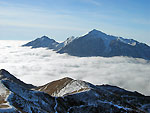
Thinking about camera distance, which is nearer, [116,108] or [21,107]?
[21,107]

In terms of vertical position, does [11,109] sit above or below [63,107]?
above

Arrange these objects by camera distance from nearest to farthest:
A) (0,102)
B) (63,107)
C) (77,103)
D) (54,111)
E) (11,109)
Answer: (11,109)
(0,102)
(54,111)
(63,107)
(77,103)

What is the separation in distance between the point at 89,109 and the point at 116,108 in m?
16.3

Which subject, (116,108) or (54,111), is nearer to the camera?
(54,111)

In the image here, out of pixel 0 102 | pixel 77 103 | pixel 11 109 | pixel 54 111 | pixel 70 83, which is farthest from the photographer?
pixel 70 83

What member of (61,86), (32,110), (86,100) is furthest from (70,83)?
(32,110)

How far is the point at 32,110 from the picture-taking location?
8138 cm

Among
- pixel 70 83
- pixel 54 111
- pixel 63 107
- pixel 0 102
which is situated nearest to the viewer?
pixel 0 102

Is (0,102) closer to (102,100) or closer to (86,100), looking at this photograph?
(86,100)

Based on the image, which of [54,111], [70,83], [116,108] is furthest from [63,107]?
[70,83]

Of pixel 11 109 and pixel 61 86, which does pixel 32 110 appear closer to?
pixel 11 109

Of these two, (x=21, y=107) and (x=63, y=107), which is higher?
(x=21, y=107)

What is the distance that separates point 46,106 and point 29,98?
1119cm

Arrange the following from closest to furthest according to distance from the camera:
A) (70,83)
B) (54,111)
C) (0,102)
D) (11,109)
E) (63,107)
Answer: (11,109), (0,102), (54,111), (63,107), (70,83)
